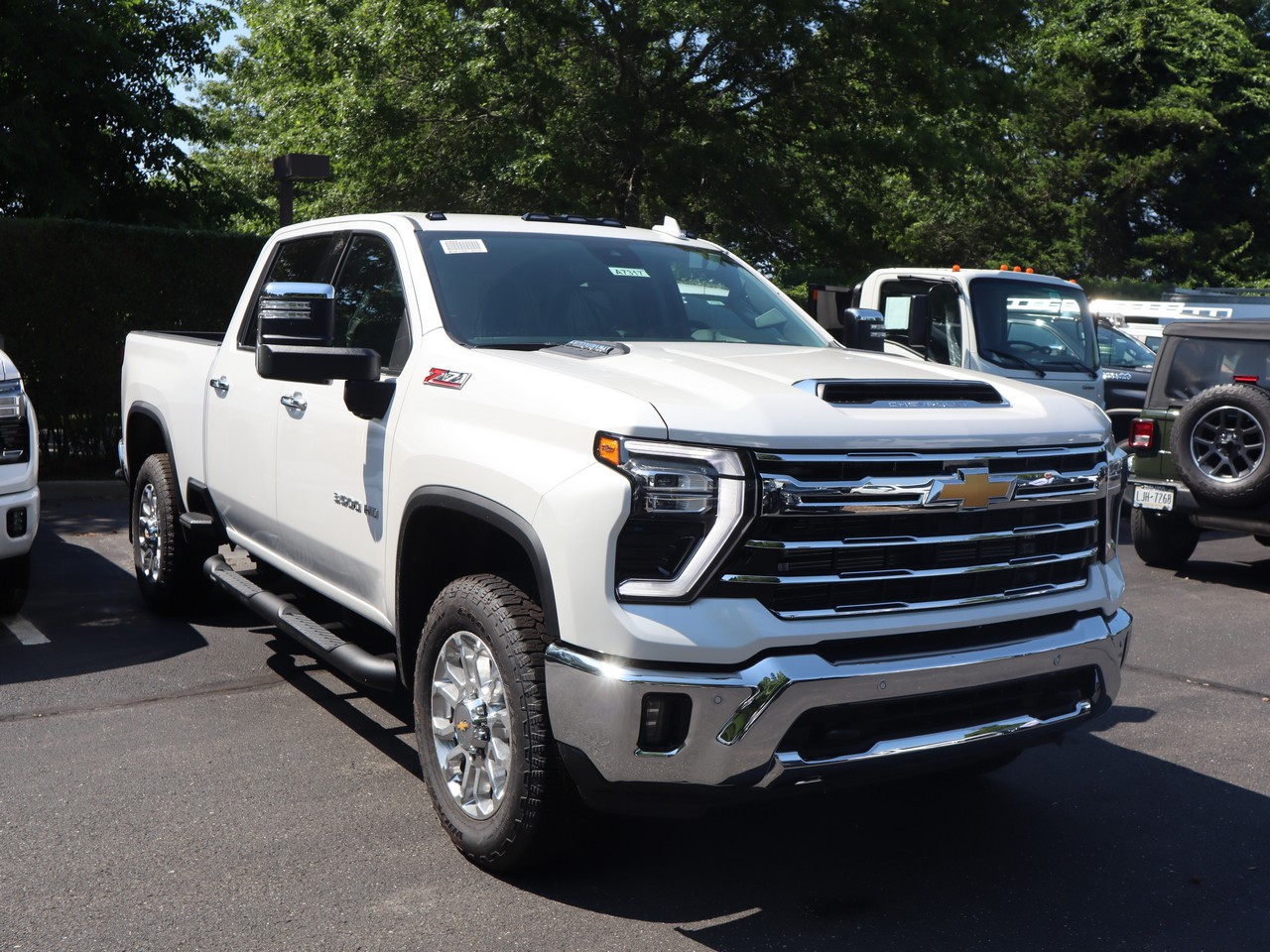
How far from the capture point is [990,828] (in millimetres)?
4250

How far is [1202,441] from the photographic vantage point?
8.38m

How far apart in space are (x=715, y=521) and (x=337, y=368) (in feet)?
5.03

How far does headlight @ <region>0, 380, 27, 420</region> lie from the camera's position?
6066 millimetres

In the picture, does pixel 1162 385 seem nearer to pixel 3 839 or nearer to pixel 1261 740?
pixel 1261 740

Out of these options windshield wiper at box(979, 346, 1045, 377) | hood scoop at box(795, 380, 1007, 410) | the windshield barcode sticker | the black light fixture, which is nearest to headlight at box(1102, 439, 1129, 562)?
hood scoop at box(795, 380, 1007, 410)

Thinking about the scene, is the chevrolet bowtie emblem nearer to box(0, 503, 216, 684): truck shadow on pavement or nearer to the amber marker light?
the amber marker light

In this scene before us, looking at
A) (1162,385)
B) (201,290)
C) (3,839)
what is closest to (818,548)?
(3,839)

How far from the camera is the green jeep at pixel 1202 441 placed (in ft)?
26.6

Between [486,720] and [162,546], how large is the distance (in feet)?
11.1

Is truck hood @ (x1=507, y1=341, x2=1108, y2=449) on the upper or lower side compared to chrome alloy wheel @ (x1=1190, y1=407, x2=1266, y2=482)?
upper

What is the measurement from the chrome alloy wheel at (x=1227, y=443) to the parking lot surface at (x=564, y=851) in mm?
2809

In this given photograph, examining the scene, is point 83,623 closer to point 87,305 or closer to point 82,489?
point 82,489

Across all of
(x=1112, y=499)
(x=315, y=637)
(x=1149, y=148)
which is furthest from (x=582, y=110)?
(x=1149, y=148)

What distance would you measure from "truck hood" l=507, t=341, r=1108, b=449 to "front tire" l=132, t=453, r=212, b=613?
3046 mm
